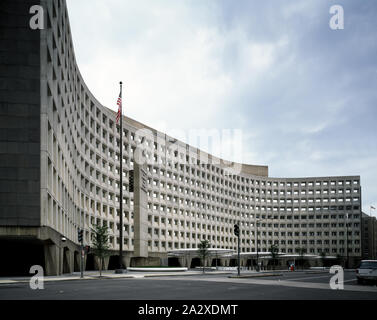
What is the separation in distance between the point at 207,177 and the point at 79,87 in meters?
56.8

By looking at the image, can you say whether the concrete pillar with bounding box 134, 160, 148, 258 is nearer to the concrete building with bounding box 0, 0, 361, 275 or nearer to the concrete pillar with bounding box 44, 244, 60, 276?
the concrete building with bounding box 0, 0, 361, 275

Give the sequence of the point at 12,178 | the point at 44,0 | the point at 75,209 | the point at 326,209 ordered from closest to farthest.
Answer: the point at 12,178 → the point at 44,0 → the point at 75,209 → the point at 326,209

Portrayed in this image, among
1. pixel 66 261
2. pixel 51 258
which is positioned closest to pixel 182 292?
pixel 51 258

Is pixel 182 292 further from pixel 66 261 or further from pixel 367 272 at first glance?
pixel 66 261

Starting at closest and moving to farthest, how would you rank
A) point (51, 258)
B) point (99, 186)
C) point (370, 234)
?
point (51, 258) < point (99, 186) < point (370, 234)

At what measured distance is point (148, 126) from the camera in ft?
321

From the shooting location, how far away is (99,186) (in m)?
75.7

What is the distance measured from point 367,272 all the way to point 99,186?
53316 millimetres

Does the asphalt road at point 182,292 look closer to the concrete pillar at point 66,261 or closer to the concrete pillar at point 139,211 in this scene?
the concrete pillar at point 66,261

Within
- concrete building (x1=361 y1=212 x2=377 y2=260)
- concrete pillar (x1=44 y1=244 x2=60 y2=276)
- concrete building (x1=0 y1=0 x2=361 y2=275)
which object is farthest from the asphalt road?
concrete building (x1=361 y1=212 x2=377 y2=260)

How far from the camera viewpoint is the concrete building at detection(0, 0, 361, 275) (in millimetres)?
36812

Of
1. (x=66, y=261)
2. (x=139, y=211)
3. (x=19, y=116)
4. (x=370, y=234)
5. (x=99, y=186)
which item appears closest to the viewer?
(x=19, y=116)
